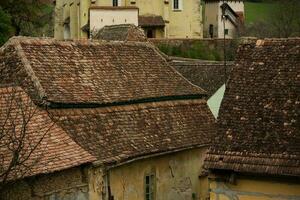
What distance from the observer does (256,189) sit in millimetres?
16016

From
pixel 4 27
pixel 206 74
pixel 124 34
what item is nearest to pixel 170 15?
pixel 4 27

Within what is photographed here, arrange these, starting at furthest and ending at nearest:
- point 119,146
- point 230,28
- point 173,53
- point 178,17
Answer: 1. point 230,28
2. point 178,17
3. point 173,53
4. point 119,146

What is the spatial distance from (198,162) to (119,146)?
4.39 m

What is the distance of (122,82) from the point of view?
24016 millimetres

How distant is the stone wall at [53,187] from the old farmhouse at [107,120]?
26 mm

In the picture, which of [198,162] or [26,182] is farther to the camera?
[198,162]

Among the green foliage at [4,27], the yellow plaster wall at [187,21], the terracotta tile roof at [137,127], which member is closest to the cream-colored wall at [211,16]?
the yellow plaster wall at [187,21]

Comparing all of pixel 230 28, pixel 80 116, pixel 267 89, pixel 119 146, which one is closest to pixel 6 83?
pixel 80 116

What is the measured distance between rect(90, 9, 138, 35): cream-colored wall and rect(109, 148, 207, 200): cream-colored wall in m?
31.7

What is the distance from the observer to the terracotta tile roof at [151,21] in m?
60.9

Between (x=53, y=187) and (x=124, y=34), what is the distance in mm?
18373

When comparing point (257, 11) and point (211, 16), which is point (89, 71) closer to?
point (211, 16)

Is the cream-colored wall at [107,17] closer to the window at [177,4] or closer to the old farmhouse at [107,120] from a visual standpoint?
the window at [177,4]

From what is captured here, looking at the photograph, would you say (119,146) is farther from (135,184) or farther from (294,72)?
(294,72)
